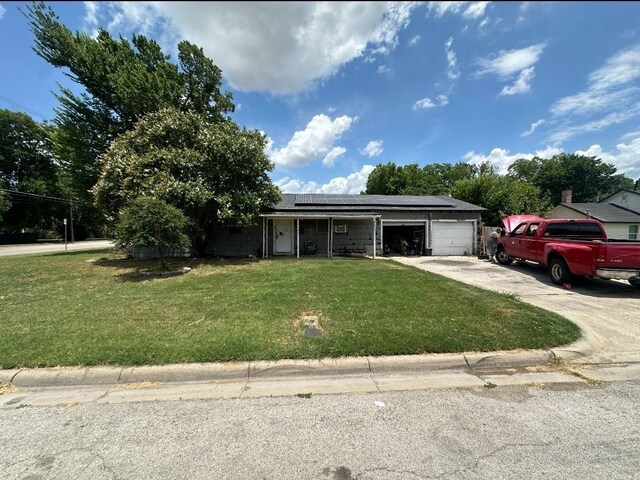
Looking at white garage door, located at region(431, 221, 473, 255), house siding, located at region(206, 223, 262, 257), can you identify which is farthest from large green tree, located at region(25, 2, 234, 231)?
white garage door, located at region(431, 221, 473, 255)

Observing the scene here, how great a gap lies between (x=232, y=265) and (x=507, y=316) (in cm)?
920

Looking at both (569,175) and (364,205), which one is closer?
(364,205)

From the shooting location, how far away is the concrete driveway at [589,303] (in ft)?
14.6

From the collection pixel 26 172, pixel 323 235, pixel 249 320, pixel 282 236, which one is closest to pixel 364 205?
pixel 323 235

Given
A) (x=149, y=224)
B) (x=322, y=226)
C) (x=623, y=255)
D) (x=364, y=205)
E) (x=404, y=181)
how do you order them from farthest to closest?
(x=404, y=181), (x=364, y=205), (x=322, y=226), (x=149, y=224), (x=623, y=255)

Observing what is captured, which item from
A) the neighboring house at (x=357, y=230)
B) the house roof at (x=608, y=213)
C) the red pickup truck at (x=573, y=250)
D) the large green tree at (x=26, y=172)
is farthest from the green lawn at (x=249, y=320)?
the large green tree at (x=26, y=172)

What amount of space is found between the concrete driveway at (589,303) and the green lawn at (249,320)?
1.23 ft

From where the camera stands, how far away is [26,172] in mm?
39156

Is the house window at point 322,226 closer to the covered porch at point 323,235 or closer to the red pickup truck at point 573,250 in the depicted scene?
the covered porch at point 323,235

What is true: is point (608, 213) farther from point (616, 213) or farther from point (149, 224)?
point (149, 224)

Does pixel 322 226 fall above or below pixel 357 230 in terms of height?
above

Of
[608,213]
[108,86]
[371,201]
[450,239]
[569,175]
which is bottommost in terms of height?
[450,239]

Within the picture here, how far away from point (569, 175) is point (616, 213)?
3651 centimetres

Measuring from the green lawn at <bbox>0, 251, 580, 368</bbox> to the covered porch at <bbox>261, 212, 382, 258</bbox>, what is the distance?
24.6 ft
